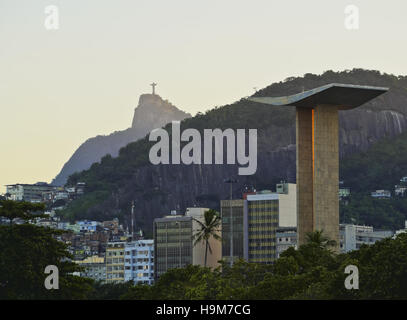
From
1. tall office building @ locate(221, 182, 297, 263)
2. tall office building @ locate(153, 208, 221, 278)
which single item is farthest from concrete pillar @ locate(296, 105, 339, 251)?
tall office building @ locate(153, 208, 221, 278)

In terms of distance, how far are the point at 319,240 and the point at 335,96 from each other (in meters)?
15.6

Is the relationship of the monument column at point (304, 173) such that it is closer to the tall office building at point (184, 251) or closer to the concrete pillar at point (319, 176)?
the concrete pillar at point (319, 176)

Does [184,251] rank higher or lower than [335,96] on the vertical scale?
lower

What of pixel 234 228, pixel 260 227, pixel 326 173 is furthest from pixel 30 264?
pixel 260 227

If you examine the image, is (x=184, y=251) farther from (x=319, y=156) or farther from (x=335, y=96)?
(x=335, y=96)

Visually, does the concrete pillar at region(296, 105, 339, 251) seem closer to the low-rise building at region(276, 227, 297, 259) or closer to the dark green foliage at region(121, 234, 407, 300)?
the dark green foliage at region(121, 234, 407, 300)

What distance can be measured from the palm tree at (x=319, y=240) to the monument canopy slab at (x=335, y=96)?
1232 centimetres

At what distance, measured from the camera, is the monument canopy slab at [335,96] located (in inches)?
3954

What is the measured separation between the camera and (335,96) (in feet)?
334
